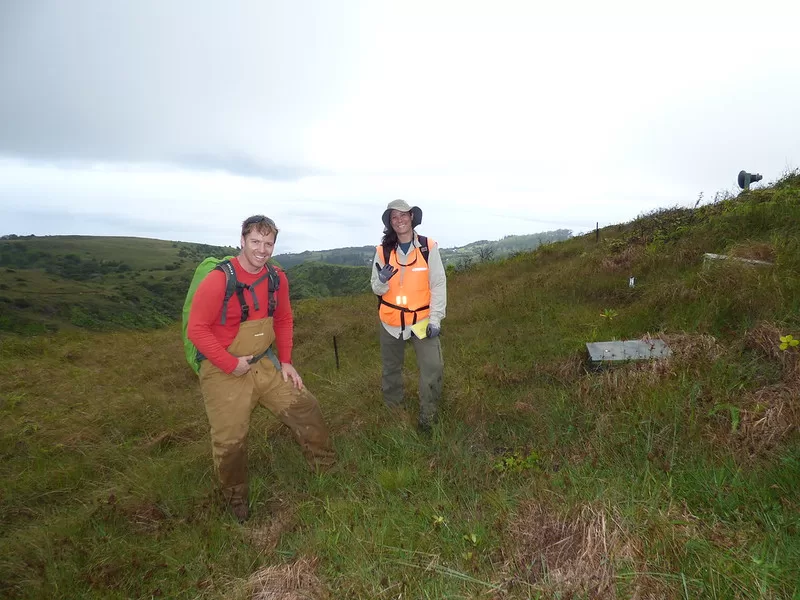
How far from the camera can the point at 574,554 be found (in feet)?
6.64

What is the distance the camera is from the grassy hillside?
2045mm

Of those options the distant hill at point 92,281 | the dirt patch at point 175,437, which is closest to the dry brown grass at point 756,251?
the dirt patch at point 175,437

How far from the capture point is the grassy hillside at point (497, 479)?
2045 mm

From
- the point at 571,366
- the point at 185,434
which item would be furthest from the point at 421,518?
the point at 185,434

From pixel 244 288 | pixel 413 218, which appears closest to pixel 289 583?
pixel 244 288

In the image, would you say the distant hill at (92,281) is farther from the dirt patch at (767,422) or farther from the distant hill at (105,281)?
the dirt patch at (767,422)

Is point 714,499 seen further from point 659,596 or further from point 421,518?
point 421,518

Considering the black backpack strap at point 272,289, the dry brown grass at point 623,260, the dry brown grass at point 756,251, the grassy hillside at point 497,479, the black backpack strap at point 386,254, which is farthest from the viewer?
the dry brown grass at point 623,260

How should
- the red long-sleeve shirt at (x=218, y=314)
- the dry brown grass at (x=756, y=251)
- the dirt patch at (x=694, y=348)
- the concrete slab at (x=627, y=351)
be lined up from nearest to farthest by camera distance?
the red long-sleeve shirt at (x=218, y=314), the dirt patch at (x=694, y=348), the concrete slab at (x=627, y=351), the dry brown grass at (x=756, y=251)

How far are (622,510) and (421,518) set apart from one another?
1207 mm

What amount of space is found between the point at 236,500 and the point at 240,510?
3.7 inches

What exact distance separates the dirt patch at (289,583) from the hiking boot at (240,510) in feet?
3.48

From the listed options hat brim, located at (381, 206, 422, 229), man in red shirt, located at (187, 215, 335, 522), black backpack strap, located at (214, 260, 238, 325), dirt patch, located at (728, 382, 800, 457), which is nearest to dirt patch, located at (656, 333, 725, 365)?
dirt patch, located at (728, 382, 800, 457)

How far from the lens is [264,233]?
3266 millimetres
